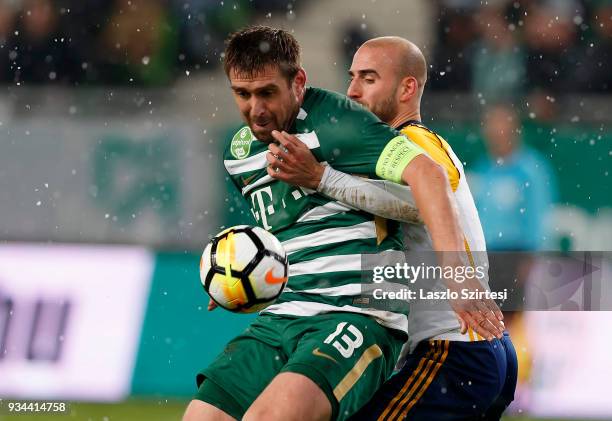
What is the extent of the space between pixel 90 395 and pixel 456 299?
13.9 feet

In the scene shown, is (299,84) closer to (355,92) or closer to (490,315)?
(355,92)

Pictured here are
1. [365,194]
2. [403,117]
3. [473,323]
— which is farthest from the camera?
[403,117]

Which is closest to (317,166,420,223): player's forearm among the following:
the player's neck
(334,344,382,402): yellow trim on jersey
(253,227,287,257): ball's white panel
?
(253,227,287,257): ball's white panel

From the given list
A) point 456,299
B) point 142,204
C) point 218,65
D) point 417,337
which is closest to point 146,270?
point 142,204

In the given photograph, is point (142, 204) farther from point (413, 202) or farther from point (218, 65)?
point (413, 202)

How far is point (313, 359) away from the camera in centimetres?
370

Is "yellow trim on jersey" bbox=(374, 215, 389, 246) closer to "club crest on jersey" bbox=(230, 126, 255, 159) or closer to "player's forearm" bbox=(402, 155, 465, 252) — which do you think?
"player's forearm" bbox=(402, 155, 465, 252)

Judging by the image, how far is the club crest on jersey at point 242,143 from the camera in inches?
169

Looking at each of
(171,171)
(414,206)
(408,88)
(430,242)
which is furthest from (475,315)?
(171,171)

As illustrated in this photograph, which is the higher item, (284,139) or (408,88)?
(408,88)

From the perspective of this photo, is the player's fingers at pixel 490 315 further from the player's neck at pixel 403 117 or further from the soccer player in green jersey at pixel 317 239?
the player's neck at pixel 403 117

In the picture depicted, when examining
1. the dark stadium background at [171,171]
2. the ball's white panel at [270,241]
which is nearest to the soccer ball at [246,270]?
the ball's white panel at [270,241]

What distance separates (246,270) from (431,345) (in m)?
0.83

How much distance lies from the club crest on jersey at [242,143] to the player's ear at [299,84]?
29 centimetres
